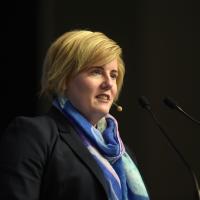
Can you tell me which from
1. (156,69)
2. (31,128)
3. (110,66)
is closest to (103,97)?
(110,66)

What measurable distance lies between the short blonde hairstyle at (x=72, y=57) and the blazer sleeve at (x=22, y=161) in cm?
21

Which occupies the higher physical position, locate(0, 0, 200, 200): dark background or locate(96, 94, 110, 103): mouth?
locate(96, 94, 110, 103): mouth

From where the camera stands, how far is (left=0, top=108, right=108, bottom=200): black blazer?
1.53 metres

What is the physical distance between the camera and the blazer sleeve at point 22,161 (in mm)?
1523

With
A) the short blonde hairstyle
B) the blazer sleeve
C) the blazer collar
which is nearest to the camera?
the blazer sleeve

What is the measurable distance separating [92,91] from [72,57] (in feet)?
0.39

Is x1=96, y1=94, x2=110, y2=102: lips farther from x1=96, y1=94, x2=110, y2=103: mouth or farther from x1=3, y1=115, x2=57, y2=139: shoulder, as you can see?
x1=3, y1=115, x2=57, y2=139: shoulder

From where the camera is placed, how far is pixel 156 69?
363 cm

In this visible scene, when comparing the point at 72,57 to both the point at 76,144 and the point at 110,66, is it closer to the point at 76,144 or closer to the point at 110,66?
the point at 110,66

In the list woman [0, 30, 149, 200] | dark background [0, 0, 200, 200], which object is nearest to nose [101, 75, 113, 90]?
woman [0, 30, 149, 200]

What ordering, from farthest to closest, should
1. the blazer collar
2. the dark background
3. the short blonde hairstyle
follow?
1. the dark background
2. the short blonde hairstyle
3. the blazer collar

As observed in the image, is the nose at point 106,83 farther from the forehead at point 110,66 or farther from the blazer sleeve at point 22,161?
the blazer sleeve at point 22,161

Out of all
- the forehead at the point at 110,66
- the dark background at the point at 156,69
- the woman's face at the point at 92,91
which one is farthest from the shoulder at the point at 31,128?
the dark background at the point at 156,69

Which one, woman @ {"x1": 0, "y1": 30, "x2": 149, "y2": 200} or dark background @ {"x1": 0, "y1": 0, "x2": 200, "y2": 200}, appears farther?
dark background @ {"x1": 0, "y1": 0, "x2": 200, "y2": 200}
